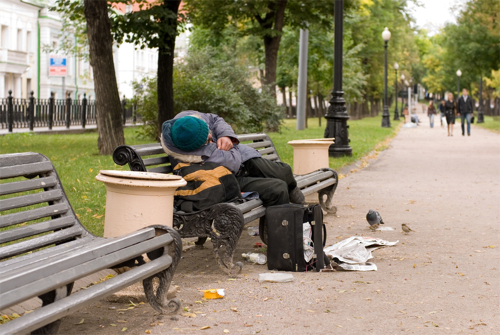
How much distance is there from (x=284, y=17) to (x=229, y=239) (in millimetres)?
25469

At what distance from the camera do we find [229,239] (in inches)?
218

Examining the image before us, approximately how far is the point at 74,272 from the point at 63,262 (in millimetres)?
71

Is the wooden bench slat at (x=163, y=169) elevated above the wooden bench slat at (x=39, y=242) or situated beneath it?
elevated above

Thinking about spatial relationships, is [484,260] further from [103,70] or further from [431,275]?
[103,70]

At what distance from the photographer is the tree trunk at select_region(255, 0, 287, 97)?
2869 cm

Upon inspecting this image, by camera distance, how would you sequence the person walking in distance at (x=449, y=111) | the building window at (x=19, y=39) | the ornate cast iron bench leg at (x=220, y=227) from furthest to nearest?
1. the building window at (x=19, y=39)
2. the person walking in distance at (x=449, y=111)
3. the ornate cast iron bench leg at (x=220, y=227)

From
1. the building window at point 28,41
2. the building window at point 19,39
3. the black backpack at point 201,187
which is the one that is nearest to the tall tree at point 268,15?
the black backpack at point 201,187

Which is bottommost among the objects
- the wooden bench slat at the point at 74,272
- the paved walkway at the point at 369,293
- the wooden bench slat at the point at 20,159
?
the paved walkway at the point at 369,293

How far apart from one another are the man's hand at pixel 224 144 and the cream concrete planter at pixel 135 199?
1527 mm

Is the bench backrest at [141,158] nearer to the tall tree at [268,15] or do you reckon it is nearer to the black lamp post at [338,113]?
the black lamp post at [338,113]

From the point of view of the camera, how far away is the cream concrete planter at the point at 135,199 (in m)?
4.74

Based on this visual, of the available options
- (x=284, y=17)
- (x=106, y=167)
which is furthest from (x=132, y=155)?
(x=284, y=17)

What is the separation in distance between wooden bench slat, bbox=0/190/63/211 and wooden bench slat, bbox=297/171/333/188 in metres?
3.62

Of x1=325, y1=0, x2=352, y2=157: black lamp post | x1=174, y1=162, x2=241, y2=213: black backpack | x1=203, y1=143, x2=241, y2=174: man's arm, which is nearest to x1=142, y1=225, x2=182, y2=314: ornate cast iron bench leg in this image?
x1=174, y1=162, x2=241, y2=213: black backpack
